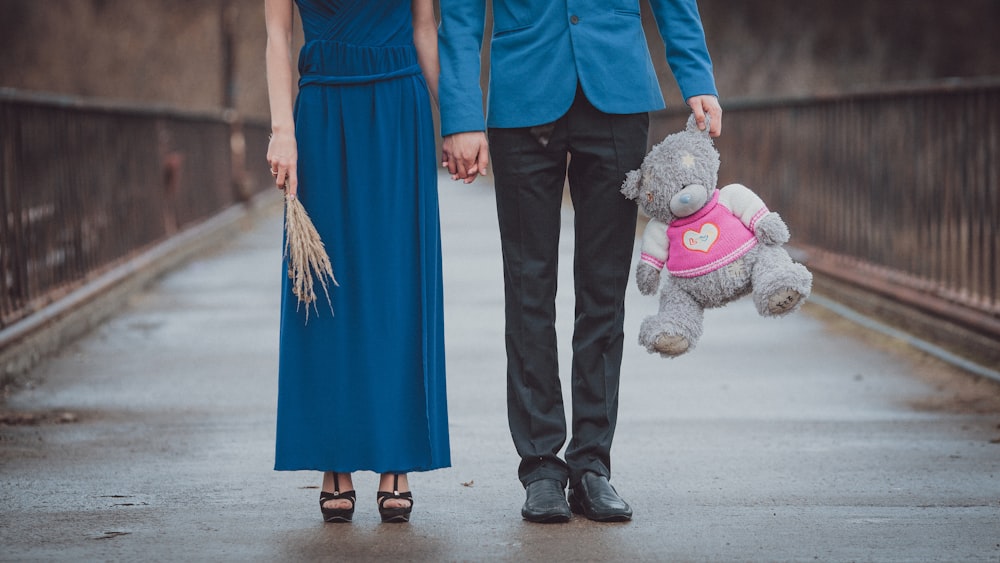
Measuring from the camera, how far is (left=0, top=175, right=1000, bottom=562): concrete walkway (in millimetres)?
4176

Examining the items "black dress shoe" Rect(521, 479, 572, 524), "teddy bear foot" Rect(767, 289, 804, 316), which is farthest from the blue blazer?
"black dress shoe" Rect(521, 479, 572, 524)

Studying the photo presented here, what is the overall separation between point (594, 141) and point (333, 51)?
0.79 metres

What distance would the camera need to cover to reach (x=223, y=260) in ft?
44.9

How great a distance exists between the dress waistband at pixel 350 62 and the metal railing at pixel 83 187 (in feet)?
12.7

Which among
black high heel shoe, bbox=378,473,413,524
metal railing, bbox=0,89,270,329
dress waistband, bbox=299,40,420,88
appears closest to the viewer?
dress waistband, bbox=299,40,420,88

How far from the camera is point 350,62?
4.30 meters

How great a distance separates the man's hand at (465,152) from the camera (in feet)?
13.8

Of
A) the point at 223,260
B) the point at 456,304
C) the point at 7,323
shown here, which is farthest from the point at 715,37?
the point at 7,323

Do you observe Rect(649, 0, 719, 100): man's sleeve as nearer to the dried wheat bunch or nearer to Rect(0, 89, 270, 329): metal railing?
the dried wheat bunch

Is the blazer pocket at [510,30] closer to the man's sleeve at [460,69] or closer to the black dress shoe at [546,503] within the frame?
the man's sleeve at [460,69]

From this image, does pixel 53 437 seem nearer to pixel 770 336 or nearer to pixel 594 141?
pixel 594 141

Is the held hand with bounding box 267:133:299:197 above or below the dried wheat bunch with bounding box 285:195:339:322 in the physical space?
above

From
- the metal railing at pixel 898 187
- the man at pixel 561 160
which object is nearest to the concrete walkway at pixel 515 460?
the man at pixel 561 160

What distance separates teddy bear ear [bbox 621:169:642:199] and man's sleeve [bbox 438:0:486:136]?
0.45 meters
